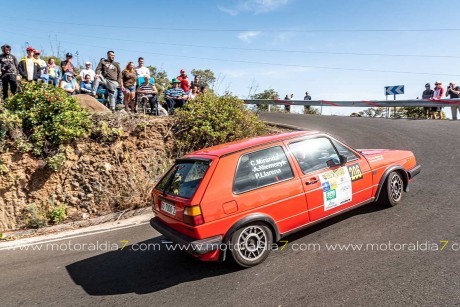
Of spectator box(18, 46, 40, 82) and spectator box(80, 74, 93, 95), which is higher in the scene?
spectator box(18, 46, 40, 82)

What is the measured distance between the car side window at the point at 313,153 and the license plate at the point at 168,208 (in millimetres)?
1840

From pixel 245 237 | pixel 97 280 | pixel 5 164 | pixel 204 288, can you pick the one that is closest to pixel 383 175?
pixel 245 237

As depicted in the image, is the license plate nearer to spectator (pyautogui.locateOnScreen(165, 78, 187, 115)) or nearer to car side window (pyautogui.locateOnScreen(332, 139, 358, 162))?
car side window (pyautogui.locateOnScreen(332, 139, 358, 162))

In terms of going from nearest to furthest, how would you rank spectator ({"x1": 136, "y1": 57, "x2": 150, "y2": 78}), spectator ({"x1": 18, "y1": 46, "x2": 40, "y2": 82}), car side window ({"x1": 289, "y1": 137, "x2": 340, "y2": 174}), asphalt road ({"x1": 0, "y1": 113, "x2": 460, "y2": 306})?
asphalt road ({"x1": 0, "y1": 113, "x2": 460, "y2": 306}) → car side window ({"x1": 289, "y1": 137, "x2": 340, "y2": 174}) → spectator ({"x1": 18, "y1": 46, "x2": 40, "y2": 82}) → spectator ({"x1": 136, "y1": 57, "x2": 150, "y2": 78})

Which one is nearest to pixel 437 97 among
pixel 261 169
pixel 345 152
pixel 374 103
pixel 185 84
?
pixel 374 103

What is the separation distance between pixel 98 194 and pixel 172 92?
198 inches

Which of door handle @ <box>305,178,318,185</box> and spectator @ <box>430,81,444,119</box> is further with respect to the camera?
spectator @ <box>430,81,444,119</box>

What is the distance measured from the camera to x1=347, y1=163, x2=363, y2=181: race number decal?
4750 mm

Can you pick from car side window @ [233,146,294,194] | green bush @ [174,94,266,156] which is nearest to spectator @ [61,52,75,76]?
green bush @ [174,94,266,156]

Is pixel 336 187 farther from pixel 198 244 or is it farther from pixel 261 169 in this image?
pixel 198 244

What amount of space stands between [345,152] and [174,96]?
7698 millimetres

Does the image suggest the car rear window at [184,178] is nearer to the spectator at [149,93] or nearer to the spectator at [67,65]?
the spectator at [149,93]

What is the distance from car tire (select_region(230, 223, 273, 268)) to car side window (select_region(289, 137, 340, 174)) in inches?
41.6

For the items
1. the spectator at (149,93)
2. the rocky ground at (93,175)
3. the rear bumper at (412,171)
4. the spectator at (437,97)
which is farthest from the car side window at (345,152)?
the spectator at (437,97)
